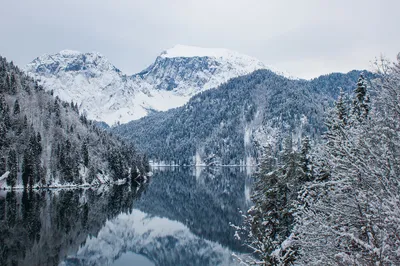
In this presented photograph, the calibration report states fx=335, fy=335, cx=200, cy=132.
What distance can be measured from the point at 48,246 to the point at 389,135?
4704 centimetres

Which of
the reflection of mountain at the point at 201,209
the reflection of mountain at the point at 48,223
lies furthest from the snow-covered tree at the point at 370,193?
the reflection of mountain at the point at 201,209

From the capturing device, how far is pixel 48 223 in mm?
57500

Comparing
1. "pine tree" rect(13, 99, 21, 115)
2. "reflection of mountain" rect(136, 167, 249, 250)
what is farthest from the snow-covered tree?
"pine tree" rect(13, 99, 21, 115)

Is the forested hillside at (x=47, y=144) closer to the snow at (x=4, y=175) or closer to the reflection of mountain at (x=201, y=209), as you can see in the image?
the snow at (x=4, y=175)

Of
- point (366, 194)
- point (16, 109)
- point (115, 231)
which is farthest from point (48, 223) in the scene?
point (16, 109)

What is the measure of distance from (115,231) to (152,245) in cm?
908

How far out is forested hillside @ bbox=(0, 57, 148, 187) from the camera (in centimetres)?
10569

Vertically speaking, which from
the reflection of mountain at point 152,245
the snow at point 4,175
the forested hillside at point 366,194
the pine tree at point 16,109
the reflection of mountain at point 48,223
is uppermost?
the pine tree at point 16,109

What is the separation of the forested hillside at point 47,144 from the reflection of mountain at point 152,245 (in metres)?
53.4

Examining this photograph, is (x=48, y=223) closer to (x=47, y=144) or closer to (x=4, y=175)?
(x=4, y=175)

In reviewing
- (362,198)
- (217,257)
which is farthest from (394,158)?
(217,257)

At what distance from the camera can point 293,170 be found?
27.2 meters

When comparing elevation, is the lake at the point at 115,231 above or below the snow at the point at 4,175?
below

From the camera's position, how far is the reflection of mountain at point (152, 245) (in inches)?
1763
